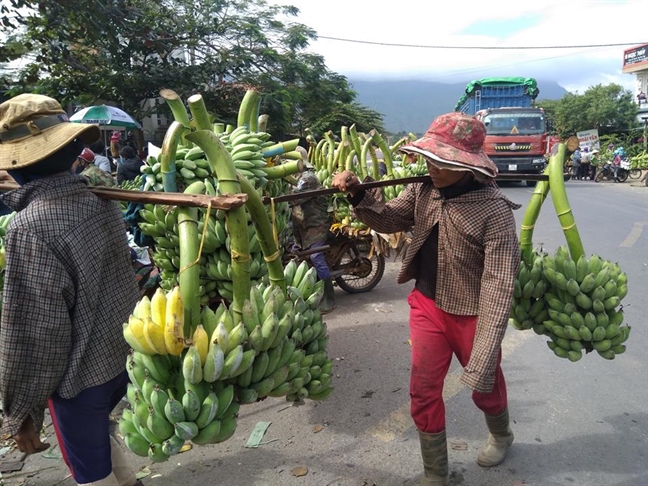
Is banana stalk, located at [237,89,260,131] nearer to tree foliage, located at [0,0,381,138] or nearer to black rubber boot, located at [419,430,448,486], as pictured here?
black rubber boot, located at [419,430,448,486]

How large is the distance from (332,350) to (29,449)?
3.07 m

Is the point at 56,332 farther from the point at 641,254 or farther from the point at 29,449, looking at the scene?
the point at 641,254

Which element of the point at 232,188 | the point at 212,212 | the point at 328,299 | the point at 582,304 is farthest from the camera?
the point at 328,299

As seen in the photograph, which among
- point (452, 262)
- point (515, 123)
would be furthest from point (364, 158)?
point (515, 123)

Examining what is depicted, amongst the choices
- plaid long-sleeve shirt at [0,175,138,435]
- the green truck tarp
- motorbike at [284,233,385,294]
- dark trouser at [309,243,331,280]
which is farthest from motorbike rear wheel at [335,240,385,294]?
the green truck tarp

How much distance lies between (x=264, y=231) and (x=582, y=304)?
180cm

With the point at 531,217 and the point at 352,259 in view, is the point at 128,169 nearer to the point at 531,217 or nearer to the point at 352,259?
the point at 352,259

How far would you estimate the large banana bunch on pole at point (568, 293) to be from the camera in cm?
262

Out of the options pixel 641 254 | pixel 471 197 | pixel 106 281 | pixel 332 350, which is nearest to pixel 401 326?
pixel 332 350

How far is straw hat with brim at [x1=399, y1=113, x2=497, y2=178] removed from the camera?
89.4 inches

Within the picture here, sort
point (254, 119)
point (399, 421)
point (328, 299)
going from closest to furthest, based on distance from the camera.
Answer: point (254, 119), point (399, 421), point (328, 299)

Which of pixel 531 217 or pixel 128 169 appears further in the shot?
pixel 128 169

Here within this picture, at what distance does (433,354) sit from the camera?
103 inches

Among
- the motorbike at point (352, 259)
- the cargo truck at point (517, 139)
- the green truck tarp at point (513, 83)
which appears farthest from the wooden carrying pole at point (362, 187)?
the green truck tarp at point (513, 83)
